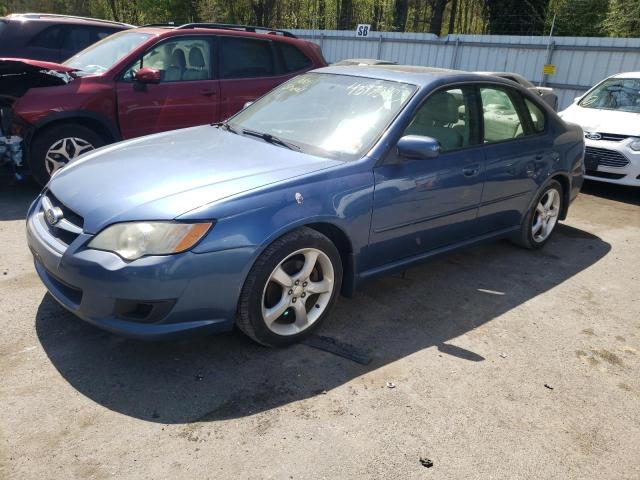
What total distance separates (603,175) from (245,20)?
19377mm

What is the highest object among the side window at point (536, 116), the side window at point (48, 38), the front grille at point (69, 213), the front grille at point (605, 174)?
the side window at point (48, 38)

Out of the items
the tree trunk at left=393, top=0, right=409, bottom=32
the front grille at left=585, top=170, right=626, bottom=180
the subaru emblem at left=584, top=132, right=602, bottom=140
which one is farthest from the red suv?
the tree trunk at left=393, top=0, right=409, bottom=32

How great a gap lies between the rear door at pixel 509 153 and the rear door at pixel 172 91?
3.29 metres

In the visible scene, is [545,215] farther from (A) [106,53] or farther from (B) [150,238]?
(A) [106,53]

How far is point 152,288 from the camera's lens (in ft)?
8.63

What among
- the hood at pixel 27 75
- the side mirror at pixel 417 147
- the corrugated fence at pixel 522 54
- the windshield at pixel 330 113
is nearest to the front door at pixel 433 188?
the side mirror at pixel 417 147

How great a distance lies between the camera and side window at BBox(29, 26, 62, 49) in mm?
7859

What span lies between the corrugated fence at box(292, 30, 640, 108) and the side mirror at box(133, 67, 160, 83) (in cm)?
995

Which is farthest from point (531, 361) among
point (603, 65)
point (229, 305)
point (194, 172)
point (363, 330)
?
point (603, 65)

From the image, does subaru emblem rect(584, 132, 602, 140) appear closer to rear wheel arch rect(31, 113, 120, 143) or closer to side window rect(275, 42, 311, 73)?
side window rect(275, 42, 311, 73)

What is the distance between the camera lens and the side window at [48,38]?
7859 mm

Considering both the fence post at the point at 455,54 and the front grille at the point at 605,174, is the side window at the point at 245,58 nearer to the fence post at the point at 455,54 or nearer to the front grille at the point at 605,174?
the front grille at the point at 605,174

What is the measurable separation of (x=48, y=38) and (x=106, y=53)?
7.88 ft

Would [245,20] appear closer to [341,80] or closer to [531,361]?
[341,80]
